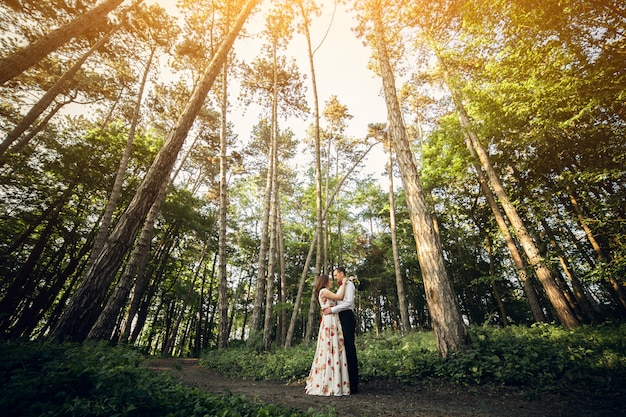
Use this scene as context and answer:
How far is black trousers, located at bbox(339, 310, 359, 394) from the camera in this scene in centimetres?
429

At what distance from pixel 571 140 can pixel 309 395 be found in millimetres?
13903

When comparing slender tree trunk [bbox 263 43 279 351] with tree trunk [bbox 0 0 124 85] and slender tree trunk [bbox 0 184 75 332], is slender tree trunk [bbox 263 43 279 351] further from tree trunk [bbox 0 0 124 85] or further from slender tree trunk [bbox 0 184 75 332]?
slender tree trunk [bbox 0 184 75 332]

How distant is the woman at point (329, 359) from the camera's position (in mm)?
4197

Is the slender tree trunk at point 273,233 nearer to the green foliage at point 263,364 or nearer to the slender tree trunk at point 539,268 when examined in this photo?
the green foliage at point 263,364

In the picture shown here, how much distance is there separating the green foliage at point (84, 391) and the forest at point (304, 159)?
3.46 ft

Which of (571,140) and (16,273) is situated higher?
(571,140)

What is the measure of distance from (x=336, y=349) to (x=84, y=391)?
3.46m

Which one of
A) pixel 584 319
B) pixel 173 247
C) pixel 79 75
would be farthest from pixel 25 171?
pixel 584 319

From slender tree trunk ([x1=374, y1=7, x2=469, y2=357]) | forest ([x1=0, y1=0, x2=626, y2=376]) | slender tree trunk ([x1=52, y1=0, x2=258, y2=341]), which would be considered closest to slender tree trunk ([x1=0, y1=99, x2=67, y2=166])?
forest ([x1=0, y1=0, x2=626, y2=376])

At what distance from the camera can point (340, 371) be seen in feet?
14.0

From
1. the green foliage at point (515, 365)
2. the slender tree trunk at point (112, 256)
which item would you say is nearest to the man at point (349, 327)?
the green foliage at point (515, 365)

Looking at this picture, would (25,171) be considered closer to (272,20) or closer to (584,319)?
(272,20)

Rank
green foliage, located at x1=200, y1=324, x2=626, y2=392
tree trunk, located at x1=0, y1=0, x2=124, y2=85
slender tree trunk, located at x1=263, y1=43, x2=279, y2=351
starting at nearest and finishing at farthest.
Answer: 1. green foliage, located at x1=200, y1=324, x2=626, y2=392
2. tree trunk, located at x1=0, y1=0, x2=124, y2=85
3. slender tree trunk, located at x1=263, y1=43, x2=279, y2=351

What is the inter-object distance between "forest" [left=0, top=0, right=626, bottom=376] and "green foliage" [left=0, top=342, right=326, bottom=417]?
1055 mm
